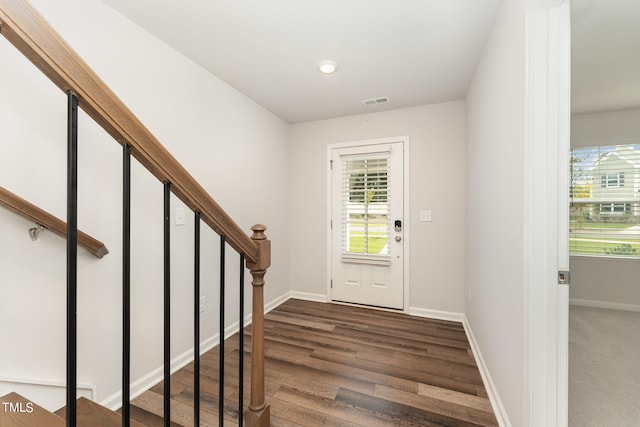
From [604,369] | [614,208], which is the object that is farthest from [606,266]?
[604,369]

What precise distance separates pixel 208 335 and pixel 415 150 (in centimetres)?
281

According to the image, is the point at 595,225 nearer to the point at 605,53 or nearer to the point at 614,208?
the point at 614,208

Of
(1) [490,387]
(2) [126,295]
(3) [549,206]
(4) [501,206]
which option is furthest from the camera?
(1) [490,387]

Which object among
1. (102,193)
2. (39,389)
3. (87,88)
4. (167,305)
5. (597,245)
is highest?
(87,88)

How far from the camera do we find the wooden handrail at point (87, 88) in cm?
49

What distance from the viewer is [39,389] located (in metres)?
1.33

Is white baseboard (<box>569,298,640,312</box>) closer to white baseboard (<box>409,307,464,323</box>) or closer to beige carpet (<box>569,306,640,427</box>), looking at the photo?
beige carpet (<box>569,306,640,427</box>)

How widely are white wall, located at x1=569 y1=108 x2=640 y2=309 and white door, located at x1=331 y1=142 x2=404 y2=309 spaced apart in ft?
7.87

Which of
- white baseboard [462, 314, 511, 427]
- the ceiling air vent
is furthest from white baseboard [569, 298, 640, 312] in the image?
the ceiling air vent

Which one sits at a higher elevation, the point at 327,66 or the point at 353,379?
the point at 327,66

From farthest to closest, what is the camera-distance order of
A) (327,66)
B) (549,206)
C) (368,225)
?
(368,225) < (327,66) < (549,206)

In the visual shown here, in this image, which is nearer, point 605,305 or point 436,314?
point 436,314

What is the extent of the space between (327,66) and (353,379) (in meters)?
2.40

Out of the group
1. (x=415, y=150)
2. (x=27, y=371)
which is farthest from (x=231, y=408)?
(x=415, y=150)
